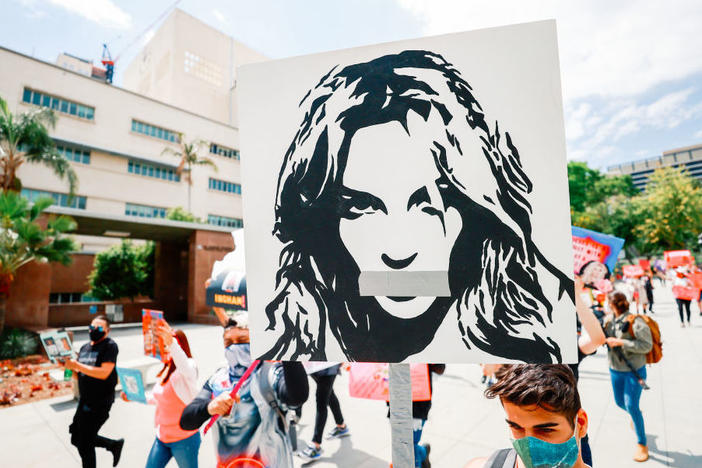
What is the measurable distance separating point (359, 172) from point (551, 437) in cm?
133

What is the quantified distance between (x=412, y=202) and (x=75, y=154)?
38208mm

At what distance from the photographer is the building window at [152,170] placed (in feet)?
110

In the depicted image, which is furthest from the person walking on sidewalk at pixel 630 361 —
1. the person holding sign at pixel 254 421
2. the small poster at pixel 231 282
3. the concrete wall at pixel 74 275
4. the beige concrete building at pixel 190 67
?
the beige concrete building at pixel 190 67

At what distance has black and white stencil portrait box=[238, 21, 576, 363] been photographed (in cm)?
111

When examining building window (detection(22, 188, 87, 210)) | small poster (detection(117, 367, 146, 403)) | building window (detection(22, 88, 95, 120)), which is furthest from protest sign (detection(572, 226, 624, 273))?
building window (detection(22, 88, 95, 120))

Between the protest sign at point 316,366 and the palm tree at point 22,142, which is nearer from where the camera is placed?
the protest sign at point 316,366

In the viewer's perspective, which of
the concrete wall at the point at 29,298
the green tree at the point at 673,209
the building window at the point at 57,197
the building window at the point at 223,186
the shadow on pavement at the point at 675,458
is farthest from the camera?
the building window at the point at 223,186

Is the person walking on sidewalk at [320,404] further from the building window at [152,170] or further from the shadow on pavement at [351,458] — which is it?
the building window at [152,170]

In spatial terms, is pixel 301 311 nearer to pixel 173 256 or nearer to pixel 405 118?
pixel 405 118

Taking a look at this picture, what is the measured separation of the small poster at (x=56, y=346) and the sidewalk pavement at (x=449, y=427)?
1.24 meters

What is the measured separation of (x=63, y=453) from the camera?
4.59 meters

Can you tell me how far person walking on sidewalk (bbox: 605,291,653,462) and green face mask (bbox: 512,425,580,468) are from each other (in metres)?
3.30

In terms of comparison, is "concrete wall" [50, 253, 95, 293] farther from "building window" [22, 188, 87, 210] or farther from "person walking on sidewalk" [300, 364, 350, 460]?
"person walking on sidewalk" [300, 364, 350, 460]

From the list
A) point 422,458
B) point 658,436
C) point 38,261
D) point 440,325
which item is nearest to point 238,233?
point 422,458
